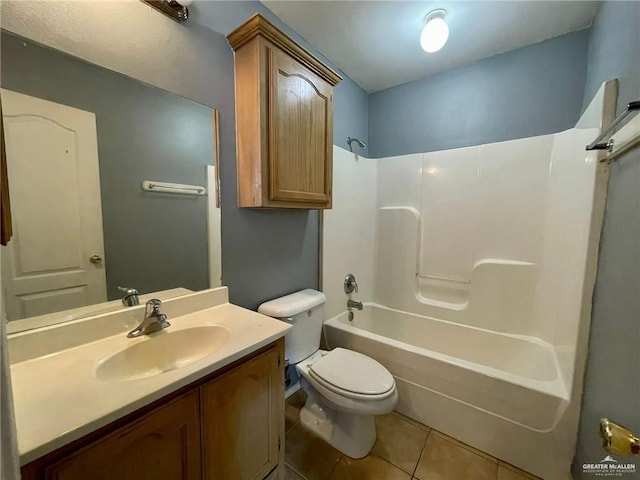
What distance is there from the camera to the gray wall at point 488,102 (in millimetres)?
1694

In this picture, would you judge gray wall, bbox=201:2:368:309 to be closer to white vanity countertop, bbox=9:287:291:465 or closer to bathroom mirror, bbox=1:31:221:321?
bathroom mirror, bbox=1:31:221:321

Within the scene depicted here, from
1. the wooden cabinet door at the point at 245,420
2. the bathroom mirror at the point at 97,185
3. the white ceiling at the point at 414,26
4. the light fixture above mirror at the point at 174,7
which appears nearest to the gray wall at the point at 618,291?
the white ceiling at the point at 414,26

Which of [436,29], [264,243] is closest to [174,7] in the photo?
[264,243]

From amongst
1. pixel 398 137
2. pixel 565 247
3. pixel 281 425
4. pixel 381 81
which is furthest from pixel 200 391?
pixel 381 81

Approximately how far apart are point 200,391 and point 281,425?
52 centimetres

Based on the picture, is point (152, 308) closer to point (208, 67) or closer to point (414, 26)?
point (208, 67)

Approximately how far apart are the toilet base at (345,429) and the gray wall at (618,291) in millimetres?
942

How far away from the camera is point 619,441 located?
63 cm

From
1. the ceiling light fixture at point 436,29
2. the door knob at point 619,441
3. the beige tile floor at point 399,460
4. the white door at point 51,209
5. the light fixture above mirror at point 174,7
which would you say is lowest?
the beige tile floor at point 399,460

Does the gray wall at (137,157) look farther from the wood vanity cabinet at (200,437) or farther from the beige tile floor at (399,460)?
the beige tile floor at (399,460)

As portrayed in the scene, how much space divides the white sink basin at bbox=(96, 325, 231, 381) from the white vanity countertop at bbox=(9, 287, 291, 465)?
2 cm

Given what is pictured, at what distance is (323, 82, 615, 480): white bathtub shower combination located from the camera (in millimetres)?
1276

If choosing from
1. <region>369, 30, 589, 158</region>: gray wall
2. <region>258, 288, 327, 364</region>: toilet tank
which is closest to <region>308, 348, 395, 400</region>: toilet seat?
<region>258, 288, 327, 364</region>: toilet tank

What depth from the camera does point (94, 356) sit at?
0.85m
